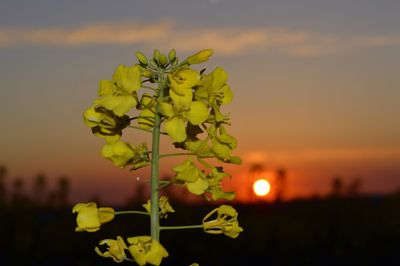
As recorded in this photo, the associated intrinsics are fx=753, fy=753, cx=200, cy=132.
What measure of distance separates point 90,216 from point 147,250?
13.6 inches

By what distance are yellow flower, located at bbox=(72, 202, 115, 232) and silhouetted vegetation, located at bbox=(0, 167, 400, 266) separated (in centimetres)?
1009

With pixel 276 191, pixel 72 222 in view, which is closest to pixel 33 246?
pixel 72 222

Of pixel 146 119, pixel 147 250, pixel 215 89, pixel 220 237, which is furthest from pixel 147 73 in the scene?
pixel 220 237

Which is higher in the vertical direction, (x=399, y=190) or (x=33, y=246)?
(x=399, y=190)

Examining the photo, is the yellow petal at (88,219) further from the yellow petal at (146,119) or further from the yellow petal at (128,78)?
the yellow petal at (128,78)

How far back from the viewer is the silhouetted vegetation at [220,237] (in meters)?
13.9

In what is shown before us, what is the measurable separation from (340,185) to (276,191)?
147 cm

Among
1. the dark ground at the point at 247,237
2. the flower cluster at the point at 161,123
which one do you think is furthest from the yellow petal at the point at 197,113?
the dark ground at the point at 247,237

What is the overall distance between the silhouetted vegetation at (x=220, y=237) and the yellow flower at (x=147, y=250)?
33.9ft

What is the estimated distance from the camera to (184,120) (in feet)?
10.0

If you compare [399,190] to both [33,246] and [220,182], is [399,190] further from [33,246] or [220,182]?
[220,182]

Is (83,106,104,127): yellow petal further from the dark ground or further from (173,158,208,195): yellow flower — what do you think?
the dark ground

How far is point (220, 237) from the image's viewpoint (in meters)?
14.9

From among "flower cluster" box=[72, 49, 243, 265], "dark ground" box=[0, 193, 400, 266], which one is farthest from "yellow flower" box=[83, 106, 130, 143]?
"dark ground" box=[0, 193, 400, 266]
